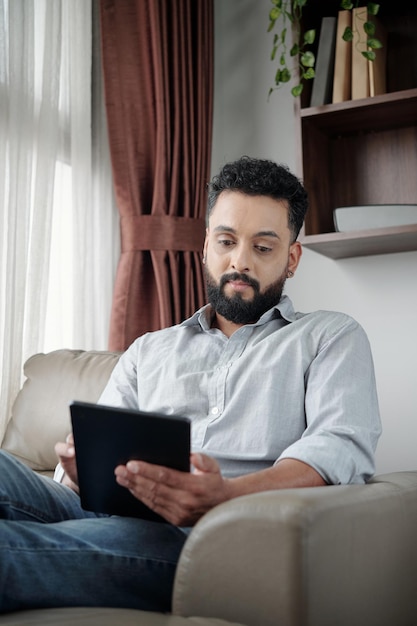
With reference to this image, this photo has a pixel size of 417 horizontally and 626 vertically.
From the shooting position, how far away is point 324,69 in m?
2.22

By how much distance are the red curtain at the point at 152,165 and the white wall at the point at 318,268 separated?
0.82ft

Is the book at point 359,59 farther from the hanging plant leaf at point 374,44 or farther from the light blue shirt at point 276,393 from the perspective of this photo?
the light blue shirt at point 276,393

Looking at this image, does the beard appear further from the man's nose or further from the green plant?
the green plant

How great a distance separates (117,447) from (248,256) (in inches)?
24.2

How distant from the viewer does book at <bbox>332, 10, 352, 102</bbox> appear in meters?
2.19

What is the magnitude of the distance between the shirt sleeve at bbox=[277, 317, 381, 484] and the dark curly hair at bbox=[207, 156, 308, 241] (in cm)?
30

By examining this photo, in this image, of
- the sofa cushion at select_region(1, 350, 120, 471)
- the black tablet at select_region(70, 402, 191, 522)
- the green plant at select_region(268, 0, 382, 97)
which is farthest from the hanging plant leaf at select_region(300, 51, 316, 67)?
the black tablet at select_region(70, 402, 191, 522)

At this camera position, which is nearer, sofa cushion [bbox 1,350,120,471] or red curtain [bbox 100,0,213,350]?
sofa cushion [bbox 1,350,120,471]

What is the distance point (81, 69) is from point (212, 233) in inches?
36.5

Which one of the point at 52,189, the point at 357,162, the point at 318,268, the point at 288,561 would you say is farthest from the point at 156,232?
the point at 288,561

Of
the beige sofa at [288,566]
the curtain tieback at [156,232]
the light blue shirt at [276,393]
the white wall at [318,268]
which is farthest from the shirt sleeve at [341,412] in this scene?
the curtain tieback at [156,232]

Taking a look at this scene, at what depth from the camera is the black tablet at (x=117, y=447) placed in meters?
1.05

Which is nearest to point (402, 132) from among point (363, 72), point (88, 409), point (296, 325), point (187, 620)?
point (363, 72)

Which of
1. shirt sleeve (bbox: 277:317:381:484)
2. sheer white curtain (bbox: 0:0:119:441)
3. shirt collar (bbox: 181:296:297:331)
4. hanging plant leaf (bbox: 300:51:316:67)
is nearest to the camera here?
shirt sleeve (bbox: 277:317:381:484)
